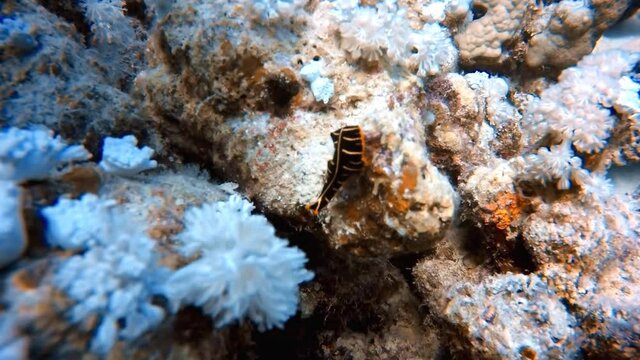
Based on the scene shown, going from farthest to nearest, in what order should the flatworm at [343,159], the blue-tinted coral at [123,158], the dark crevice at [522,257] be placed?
the dark crevice at [522,257] < the blue-tinted coral at [123,158] < the flatworm at [343,159]

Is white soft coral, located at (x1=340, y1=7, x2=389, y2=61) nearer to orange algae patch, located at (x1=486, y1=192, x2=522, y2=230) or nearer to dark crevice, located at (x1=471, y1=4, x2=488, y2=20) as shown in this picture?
orange algae patch, located at (x1=486, y1=192, x2=522, y2=230)

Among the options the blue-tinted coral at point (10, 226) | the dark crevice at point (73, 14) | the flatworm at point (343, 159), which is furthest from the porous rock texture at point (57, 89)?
the flatworm at point (343, 159)

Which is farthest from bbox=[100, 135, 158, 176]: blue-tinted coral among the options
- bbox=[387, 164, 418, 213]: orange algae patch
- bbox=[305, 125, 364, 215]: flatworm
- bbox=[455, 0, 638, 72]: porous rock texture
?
bbox=[455, 0, 638, 72]: porous rock texture

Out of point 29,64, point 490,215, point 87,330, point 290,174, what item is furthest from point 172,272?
point 490,215

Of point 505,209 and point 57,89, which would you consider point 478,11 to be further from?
point 57,89

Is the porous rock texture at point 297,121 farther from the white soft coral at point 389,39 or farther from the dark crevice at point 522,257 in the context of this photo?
the dark crevice at point 522,257

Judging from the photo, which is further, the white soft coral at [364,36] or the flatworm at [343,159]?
the white soft coral at [364,36]

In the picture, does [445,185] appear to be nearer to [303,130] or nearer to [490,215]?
[303,130]
